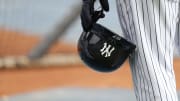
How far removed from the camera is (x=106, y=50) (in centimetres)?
208

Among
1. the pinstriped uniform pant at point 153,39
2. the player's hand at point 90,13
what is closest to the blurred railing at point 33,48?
the player's hand at point 90,13

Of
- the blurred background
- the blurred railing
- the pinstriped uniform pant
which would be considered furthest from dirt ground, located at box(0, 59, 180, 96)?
the pinstriped uniform pant

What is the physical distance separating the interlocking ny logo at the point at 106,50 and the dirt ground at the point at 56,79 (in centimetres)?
215

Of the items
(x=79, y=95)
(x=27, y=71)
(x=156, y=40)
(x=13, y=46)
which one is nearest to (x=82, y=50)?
(x=156, y=40)

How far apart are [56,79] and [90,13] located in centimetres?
261

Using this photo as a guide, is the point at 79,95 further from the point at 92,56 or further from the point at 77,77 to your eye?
the point at 92,56

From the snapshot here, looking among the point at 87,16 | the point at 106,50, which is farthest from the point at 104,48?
the point at 87,16

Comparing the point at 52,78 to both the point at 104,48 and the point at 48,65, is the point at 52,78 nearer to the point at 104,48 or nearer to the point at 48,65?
the point at 48,65

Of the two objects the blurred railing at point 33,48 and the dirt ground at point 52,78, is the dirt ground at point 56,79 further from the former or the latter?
the blurred railing at point 33,48

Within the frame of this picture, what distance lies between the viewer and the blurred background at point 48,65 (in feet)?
13.5

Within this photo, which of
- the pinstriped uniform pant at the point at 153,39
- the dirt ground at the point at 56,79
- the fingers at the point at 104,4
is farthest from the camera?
the dirt ground at the point at 56,79

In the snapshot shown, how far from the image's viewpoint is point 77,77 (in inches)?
188

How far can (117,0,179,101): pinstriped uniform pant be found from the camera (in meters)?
1.93

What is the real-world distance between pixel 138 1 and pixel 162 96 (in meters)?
0.39
